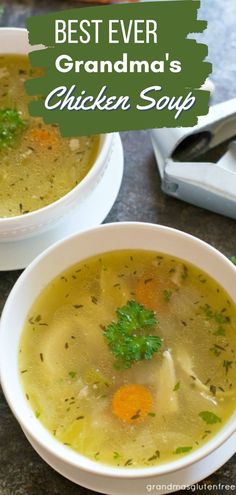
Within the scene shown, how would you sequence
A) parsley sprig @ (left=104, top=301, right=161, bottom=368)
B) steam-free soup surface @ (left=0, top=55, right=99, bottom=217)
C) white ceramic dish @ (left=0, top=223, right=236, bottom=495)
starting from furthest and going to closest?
steam-free soup surface @ (left=0, top=55, right=99, bottom=217), parsley sprig @ (left=104, top=301, right=161, bottom=368), white ceramic dish @ (left=0, top=223, right=236, bottom=495)

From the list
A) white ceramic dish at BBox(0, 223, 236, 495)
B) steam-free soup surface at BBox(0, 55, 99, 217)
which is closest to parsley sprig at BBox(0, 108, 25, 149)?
steam-free soup surface at BBox(0, 55, 99, 217)

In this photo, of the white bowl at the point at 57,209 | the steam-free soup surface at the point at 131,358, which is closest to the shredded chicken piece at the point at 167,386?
the steam-free soup surface at the point at 131,358

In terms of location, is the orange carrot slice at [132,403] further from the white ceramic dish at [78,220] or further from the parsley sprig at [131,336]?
the white ceramic dish at [78,220]

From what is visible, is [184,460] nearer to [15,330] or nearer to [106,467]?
[106,467]

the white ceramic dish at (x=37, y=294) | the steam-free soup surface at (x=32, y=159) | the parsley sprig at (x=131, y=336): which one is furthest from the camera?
the steam-free soup surface at (x=32, y=159)

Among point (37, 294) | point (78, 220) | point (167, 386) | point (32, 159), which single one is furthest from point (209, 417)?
point (32, 159)

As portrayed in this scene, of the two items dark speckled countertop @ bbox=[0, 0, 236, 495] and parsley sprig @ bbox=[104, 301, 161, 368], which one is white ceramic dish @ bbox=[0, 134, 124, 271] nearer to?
dark speckled countertop @ bbox=[0, 0, 236, 495]
